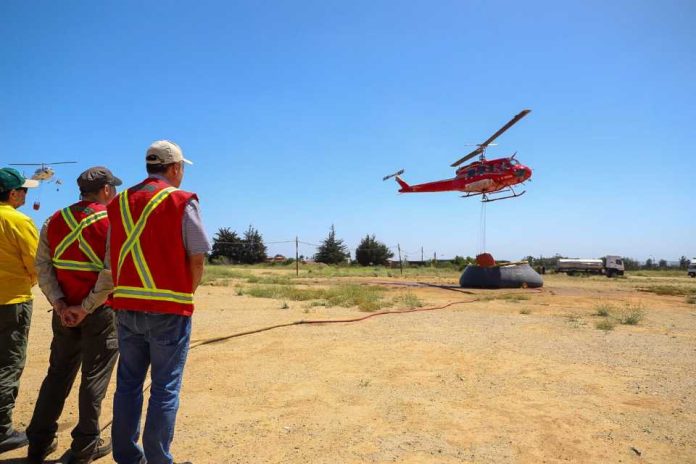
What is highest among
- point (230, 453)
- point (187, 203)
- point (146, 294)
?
point (187, 203)

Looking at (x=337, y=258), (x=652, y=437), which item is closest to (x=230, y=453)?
(x=652, y=437)

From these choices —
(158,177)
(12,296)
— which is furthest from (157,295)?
(12,296)

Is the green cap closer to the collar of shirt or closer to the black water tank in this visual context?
the collar of shirt

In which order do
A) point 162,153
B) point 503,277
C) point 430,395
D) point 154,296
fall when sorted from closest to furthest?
point 154,296 → point 162,153 → point 430,395 → point 503,277

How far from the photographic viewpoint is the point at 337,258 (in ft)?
186

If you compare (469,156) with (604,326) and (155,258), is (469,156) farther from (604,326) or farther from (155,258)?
(155,258)

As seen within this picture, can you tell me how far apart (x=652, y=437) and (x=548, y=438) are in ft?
2.58

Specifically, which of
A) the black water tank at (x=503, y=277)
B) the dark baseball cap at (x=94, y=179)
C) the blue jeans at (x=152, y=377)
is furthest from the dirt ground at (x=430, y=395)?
the black water tank at (x=503, y=277)

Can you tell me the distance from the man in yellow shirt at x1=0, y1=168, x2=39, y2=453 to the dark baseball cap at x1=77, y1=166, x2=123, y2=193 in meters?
0.65

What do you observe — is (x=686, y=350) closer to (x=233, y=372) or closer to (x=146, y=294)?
(x=233, y=372)

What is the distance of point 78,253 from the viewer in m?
2.77

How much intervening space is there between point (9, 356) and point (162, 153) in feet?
6.42

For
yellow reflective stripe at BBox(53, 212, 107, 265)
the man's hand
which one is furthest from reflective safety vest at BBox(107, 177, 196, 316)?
yellow reflective stripe at BBox(53, 212, 107, 265)

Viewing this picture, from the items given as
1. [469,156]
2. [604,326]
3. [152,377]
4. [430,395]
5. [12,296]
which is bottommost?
[430,395]
